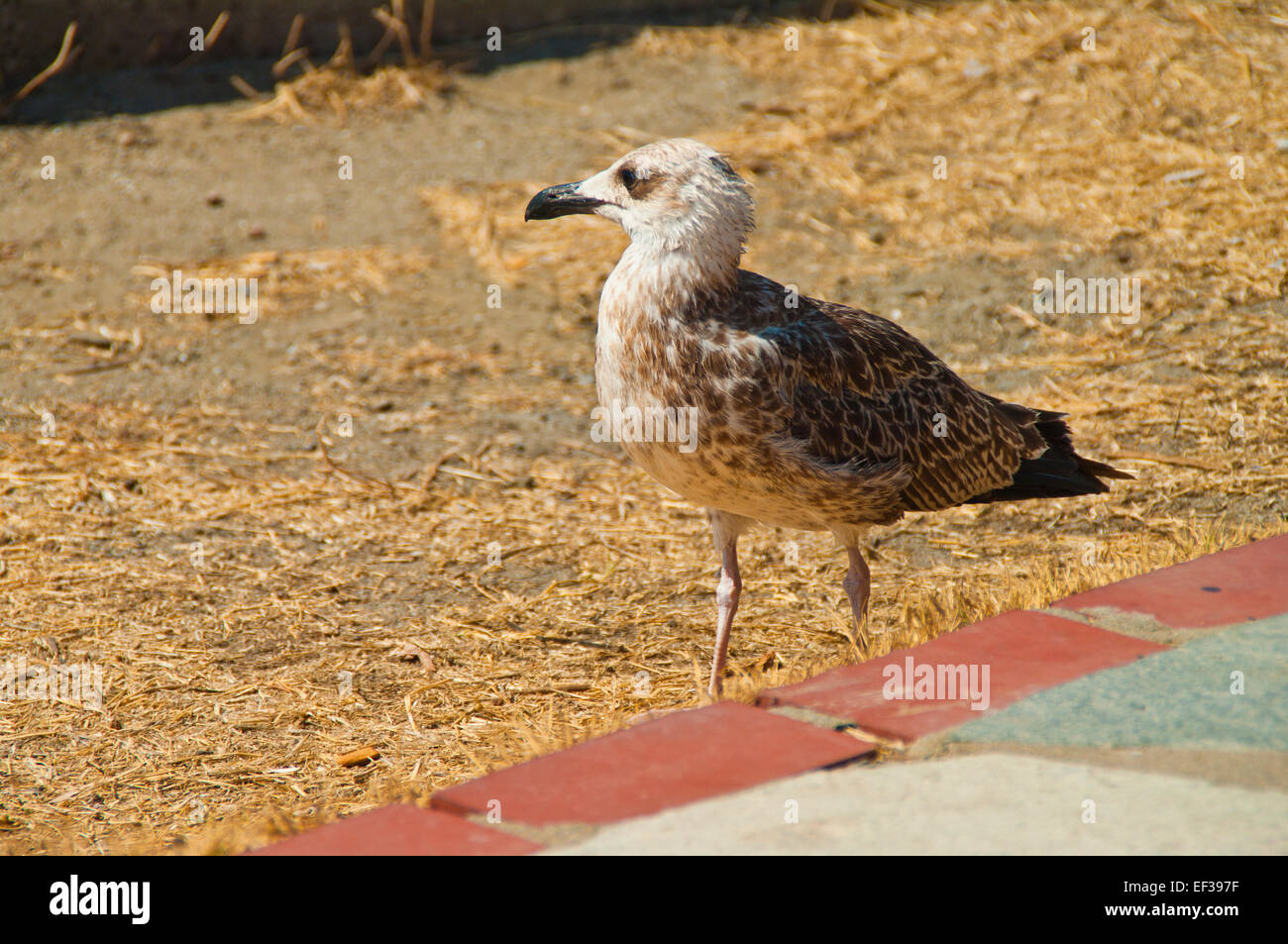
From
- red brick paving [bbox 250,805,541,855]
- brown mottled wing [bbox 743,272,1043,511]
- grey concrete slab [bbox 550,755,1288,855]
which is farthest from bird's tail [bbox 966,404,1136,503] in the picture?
red brick paving [bbox 250,805,541,855]

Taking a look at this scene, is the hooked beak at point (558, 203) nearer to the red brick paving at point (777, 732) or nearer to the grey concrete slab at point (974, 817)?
the red brick paving at point (777, 732)

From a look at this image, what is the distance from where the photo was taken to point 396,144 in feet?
32.0

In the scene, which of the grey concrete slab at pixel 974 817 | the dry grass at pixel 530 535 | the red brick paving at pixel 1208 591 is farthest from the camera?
the dry grass at pixel 530 535

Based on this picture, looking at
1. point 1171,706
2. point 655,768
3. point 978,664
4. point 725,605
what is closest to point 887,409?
point 725,605

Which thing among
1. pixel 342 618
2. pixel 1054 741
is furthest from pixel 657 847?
pixel 342 618

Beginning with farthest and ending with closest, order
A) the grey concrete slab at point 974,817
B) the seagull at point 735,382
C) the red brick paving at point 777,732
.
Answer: the seagull at point 735,382 < the red brick paving at point 777,732 < the grey concrete slab at point 974,817

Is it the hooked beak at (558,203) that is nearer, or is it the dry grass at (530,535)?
the dry grass at (530,535)

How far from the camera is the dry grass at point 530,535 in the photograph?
419cm

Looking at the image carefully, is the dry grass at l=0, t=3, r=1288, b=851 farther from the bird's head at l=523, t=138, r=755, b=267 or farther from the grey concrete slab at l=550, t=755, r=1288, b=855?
the bird's head at l=523, t=138, r=755, b=267

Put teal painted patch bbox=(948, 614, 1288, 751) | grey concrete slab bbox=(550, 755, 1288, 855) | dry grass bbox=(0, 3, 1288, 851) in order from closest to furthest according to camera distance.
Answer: grey concrete slab bbox=(550, 755, 1288, 855) < teal painted patch bbox=(948, 614, 1288, 751) < dry grass bbox=(0, 3, 1288, 851)

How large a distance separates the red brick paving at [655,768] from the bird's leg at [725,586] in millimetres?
1182

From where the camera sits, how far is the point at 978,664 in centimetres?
315

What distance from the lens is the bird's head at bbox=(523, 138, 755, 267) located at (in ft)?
13.6

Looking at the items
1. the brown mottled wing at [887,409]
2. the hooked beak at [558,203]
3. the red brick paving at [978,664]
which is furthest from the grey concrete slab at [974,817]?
the hooked beak at [558,203]
